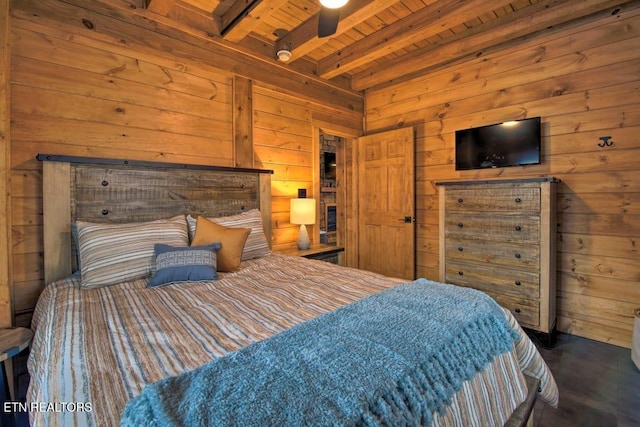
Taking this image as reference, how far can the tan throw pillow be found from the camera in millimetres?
1903

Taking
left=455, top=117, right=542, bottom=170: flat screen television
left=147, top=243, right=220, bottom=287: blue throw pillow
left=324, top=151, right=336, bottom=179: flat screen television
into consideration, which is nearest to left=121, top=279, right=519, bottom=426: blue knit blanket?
left=147, top=243, right=220, bottom=287: blue throw pillow

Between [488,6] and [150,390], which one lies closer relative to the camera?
[150,390]

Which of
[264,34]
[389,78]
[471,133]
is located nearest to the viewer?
[264,34]

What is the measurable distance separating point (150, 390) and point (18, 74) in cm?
228

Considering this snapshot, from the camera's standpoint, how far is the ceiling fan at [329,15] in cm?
171

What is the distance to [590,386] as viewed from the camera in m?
1.88

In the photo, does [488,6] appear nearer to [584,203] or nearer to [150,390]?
[584,203]

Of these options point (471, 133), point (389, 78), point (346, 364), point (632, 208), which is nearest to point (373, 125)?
point (389, 78)

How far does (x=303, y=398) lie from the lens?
65 centimetres

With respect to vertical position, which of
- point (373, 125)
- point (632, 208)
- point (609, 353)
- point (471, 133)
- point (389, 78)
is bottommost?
point (609, 353)

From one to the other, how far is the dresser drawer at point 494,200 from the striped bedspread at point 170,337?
1473 mm

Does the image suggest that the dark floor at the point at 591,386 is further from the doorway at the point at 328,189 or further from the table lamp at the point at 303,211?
the doorway at the point at 328,189

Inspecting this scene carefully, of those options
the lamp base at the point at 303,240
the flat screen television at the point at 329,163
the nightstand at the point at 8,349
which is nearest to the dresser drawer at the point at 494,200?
the lamp base at the point at 303,240

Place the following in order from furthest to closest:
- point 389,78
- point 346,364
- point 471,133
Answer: point 389,78, point 471,133, point 346,364
